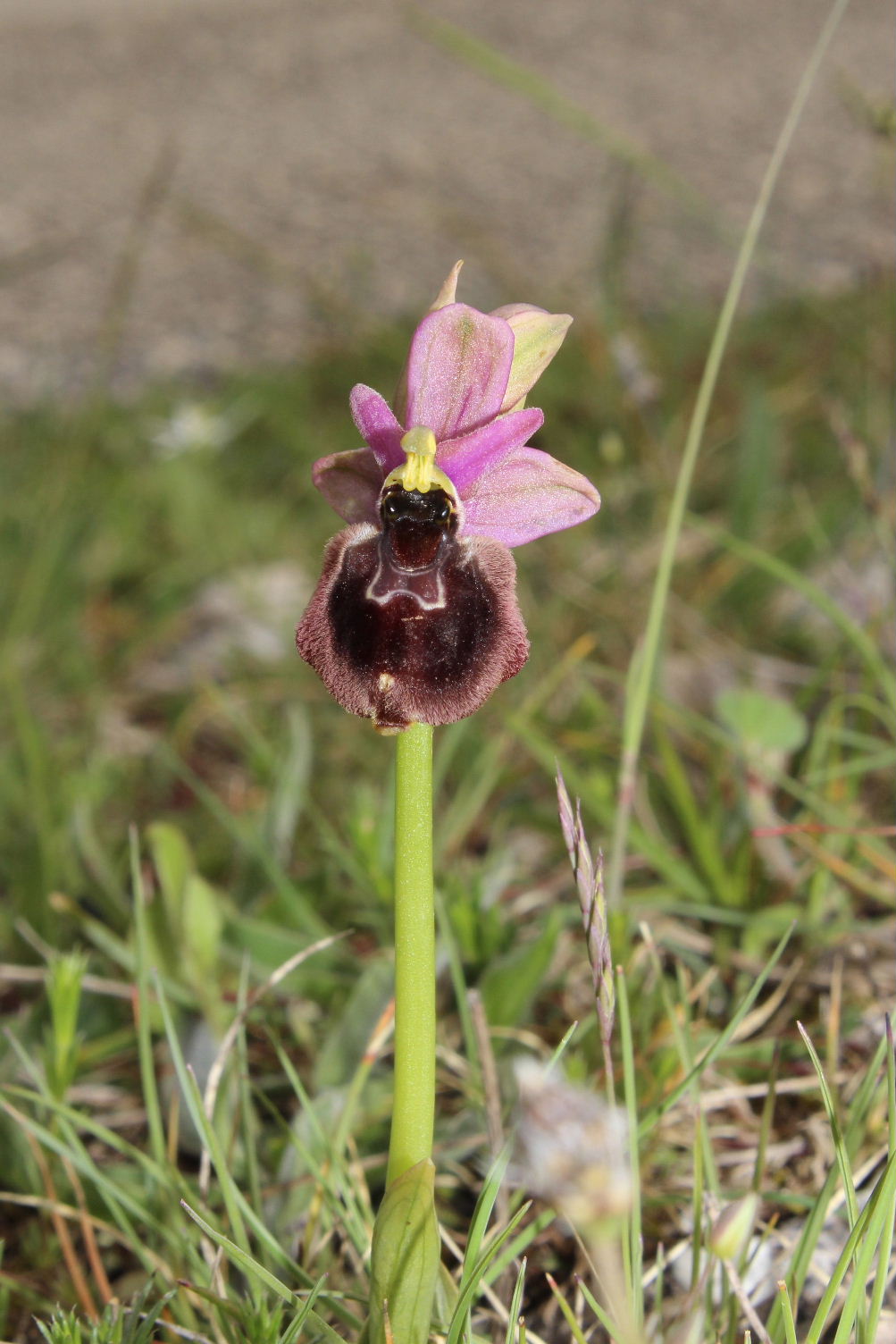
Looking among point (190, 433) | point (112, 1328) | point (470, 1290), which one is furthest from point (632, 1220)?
point (190, 433)

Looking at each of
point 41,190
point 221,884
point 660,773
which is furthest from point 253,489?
point 41,190

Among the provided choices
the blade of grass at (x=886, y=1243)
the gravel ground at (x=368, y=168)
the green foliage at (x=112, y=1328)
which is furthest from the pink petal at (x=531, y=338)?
the gravel ground at (x=368, y=168)

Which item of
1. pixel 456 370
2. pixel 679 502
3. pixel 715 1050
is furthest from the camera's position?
pixel 679 502

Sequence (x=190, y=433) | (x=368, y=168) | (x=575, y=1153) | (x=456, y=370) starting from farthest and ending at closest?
(x=368, y=168)
(x=190, y=433)
(x=456, y=370)
(x=575, y=1153)

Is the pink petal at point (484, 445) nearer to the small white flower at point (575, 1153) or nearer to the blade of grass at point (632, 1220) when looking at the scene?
the blade of grass at point (632, 1220)

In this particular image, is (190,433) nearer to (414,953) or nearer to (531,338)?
(531,338)

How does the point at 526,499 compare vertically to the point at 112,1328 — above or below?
above
